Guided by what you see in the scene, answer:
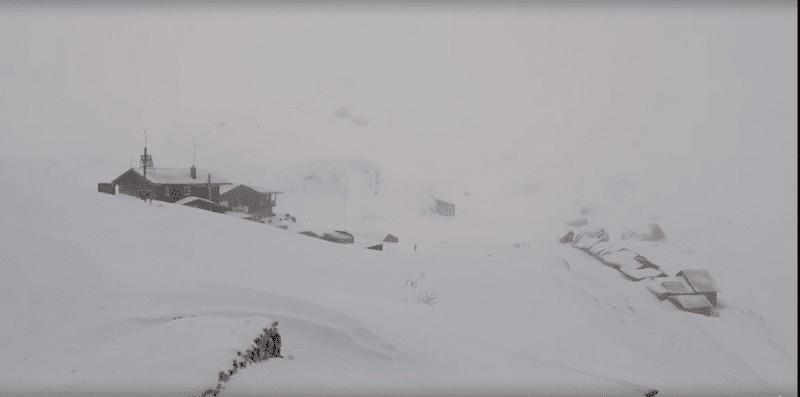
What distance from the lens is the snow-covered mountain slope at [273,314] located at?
20.4 feet

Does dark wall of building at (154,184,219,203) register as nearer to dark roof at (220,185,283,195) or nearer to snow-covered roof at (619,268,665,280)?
dark roof at (220,185,283,195)

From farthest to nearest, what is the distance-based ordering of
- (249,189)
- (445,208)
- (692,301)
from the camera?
1. (445,208)
2. (249,189)
3. (692,301)

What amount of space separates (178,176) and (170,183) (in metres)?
0.70

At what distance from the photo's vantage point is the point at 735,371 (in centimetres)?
1576

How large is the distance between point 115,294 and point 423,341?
4852mm

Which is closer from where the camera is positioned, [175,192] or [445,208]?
[175,192]

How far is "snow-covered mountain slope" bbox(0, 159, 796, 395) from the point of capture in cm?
623

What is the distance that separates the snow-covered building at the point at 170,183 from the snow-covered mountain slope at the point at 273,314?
11353 mm

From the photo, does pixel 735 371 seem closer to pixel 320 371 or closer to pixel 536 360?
pixel 536 360

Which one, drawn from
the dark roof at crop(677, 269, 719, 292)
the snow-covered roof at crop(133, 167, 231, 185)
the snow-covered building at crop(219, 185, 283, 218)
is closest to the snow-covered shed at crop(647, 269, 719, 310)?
the dark roof at crop(677, 269, 719, 292)

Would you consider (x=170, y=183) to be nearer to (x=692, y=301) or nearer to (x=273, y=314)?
(x=273, y=314)

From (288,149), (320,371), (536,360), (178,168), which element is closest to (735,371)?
(536,360)

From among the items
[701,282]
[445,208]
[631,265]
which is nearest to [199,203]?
[445,208]

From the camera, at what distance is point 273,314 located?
23.7ft
